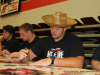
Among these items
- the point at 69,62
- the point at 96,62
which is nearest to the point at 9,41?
the point at 69,62

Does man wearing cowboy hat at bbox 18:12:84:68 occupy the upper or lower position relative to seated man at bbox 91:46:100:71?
upper

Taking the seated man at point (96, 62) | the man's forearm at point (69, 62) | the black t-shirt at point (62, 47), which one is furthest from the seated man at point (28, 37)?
the seated man at point (96, 62)

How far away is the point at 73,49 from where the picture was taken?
1681 millimetres

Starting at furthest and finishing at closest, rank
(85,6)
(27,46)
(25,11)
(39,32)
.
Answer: (25,11) < (39,32) < (85,6) < (27,46)

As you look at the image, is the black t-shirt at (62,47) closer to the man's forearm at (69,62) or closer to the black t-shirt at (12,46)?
the man's forearm at (69,62)

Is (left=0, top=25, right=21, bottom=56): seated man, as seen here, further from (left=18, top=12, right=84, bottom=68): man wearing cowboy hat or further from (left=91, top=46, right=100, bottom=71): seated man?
(left=91, top=46, right=100, bottom=71): seated man

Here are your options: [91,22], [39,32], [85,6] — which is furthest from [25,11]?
[91,22]

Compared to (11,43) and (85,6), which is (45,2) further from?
(11,43)

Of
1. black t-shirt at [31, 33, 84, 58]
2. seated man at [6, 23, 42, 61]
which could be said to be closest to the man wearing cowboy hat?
black t-shirt at [31, 33, 84, 58]

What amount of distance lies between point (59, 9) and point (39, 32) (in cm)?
111

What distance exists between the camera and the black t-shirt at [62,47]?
1.67m

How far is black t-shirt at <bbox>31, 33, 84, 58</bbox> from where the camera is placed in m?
1.67

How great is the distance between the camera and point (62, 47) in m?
1.83

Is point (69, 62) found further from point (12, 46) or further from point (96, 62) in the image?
point (12, 46)
